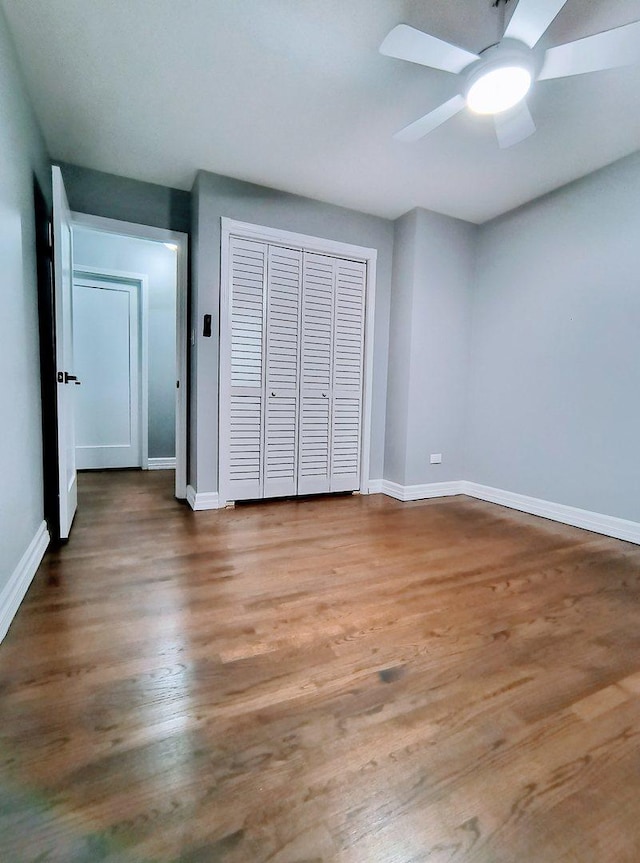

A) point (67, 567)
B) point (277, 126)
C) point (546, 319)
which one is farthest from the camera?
point (546, 319)

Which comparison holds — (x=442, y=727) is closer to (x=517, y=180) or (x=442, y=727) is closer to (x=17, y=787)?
(x=17, y=787)

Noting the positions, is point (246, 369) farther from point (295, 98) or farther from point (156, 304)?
point (156, 304)

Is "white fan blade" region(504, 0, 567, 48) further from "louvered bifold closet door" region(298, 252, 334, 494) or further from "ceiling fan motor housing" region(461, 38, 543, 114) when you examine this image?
"louvered bifold closet door" region(298, 252, 334, 494)

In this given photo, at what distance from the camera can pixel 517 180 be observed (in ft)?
9.15

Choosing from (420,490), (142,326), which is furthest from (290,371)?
(142,326)

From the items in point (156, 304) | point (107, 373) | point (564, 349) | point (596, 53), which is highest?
point (596, 53)

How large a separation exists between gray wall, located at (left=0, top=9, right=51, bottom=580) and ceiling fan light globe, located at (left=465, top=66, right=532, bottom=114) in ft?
6.49

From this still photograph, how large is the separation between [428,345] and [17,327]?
2878 mm

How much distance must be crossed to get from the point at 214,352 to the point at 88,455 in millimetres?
2346

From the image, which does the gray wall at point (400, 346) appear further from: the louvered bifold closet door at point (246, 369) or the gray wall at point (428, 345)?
the louvered bifold closet door at point (246, 369)

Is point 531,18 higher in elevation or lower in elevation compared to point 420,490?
higher

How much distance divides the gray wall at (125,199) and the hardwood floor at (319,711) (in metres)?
2.37

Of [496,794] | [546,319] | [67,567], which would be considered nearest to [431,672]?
[496,794]

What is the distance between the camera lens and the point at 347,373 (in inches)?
136
